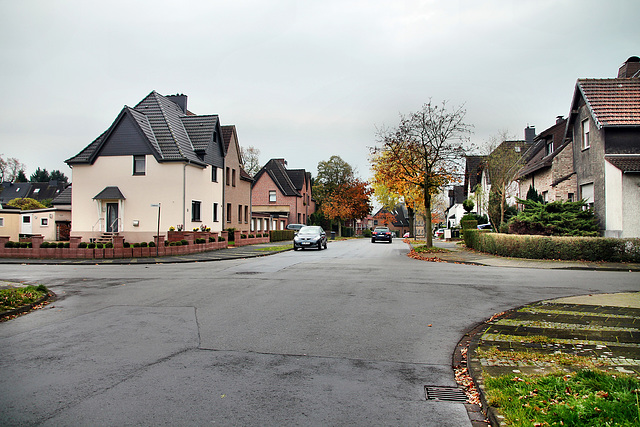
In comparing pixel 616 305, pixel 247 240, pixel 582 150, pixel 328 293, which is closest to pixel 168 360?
pixel 328 293

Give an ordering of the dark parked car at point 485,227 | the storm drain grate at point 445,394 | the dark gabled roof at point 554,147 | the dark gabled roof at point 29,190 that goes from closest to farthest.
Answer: the storm drain grate at point 445,394 → the dark gabled roof at point 554,147 → the dark parked car at point 485,227 → the dark gabled roof at point 29,190

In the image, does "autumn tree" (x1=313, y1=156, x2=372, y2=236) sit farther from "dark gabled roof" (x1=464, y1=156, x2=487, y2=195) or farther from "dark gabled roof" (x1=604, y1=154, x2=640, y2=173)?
"dark gabled roof" (x1=604, y1=154, x2=640, y2=173)

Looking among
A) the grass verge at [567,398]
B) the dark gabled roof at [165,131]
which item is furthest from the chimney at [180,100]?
the grass verge at [567,398]

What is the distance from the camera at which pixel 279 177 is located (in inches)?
2687

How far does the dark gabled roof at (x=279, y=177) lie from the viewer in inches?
2621

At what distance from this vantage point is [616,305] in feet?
30.3

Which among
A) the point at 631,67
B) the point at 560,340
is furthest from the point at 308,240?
the point at 560,340

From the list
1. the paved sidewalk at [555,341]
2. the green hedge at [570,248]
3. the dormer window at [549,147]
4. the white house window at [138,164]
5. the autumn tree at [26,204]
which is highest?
the dormer window at [549,147]

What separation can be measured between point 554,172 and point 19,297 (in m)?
27.3

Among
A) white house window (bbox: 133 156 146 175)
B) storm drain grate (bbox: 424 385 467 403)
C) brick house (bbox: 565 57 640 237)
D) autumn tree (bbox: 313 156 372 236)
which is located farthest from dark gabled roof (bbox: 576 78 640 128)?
autumn tree (bbox: 313 156 372 236)

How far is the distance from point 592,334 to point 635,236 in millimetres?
17538

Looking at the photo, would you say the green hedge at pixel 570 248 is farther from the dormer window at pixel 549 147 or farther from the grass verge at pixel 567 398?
the grass verge at pixel 567 398

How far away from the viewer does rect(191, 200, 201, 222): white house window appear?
32344 millimetres

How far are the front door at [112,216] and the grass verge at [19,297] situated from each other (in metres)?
22.0
